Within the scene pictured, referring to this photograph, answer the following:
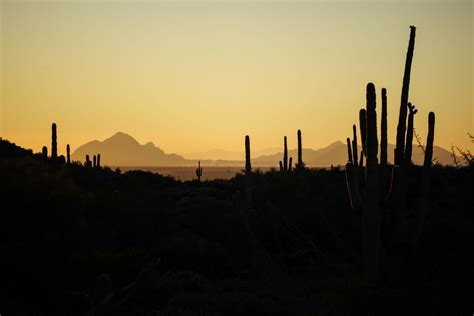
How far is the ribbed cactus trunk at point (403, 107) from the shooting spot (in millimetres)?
18281

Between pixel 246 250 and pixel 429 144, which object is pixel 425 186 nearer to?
pixel 429 144

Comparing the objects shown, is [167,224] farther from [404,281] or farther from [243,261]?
[404,281]

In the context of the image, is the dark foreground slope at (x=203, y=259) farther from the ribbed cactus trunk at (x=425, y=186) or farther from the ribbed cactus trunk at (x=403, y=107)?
the ribbed cactus trunk at (x=403, y=107)

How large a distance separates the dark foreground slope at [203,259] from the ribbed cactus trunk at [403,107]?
248 centimetres

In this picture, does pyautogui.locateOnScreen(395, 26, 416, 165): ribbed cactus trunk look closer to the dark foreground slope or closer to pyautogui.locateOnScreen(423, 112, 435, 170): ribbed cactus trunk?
pyautogui.locateOnScreen(423, 112, 435, 170): ribbed cactus trunk

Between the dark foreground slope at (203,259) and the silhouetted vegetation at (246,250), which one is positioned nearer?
the dark foreground slope at (203,259)

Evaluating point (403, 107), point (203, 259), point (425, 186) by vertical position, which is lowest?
point (203, 259)

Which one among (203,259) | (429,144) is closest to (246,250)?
(203,259)

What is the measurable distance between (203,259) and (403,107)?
258 inches

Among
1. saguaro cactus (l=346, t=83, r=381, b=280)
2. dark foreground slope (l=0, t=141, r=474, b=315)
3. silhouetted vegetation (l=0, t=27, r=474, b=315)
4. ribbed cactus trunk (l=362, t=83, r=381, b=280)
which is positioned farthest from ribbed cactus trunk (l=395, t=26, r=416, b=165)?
ribbed cactus trunk (l=362, t=83, r=381, b=280)

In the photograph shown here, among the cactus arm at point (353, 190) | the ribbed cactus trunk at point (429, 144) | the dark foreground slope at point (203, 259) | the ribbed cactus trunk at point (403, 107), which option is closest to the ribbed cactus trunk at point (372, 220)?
the dark foreground slope at point (203, 259)

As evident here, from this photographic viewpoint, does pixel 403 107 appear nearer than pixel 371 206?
No

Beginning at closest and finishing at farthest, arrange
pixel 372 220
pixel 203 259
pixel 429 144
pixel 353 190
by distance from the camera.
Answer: pixel 372 220 < pixel 353 190 < pixel 203 259 < pixel 429 144

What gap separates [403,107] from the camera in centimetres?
1833
